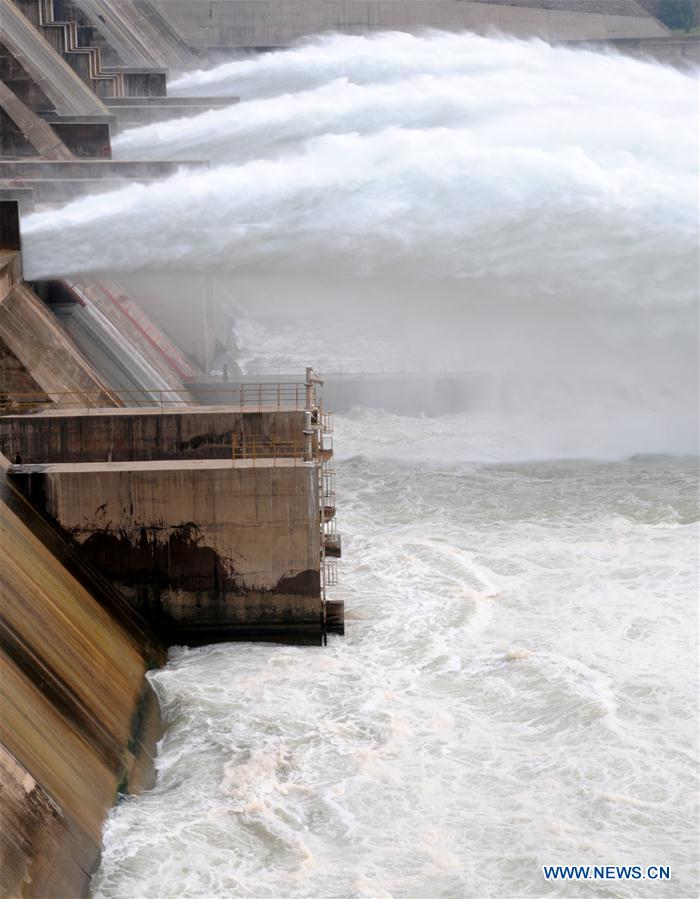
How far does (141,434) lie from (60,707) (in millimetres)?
5480

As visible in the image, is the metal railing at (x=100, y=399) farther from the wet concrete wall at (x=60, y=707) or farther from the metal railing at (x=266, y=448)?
the wet concrete wall at (x=60, y=707)

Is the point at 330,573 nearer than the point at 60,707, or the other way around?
the point at 60,707

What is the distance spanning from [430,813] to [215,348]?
20.4 meters

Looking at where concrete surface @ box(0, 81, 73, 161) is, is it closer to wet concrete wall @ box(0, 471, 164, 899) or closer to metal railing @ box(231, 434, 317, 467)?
metal railing @ box(231, 434, 317, 467)

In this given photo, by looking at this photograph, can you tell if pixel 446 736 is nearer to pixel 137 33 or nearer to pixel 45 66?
pixel 45 66

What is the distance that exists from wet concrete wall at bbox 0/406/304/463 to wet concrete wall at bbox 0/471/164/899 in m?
1.42

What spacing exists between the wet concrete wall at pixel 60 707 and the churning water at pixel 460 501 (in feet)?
1.08

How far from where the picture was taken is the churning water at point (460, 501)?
1120cm

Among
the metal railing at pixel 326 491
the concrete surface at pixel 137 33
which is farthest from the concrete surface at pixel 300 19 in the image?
the metal railing at pixel 326 491

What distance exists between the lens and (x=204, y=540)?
1512cm

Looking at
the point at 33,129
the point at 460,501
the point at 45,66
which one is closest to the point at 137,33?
the point at 45,66

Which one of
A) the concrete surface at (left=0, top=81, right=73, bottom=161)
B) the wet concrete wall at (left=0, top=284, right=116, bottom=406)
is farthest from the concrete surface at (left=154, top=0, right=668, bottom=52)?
the wet concrete wall at (left=0, top=284, right=116, bottom=406)

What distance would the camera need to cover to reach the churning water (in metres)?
11.2

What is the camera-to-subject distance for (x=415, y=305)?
2623 cm
